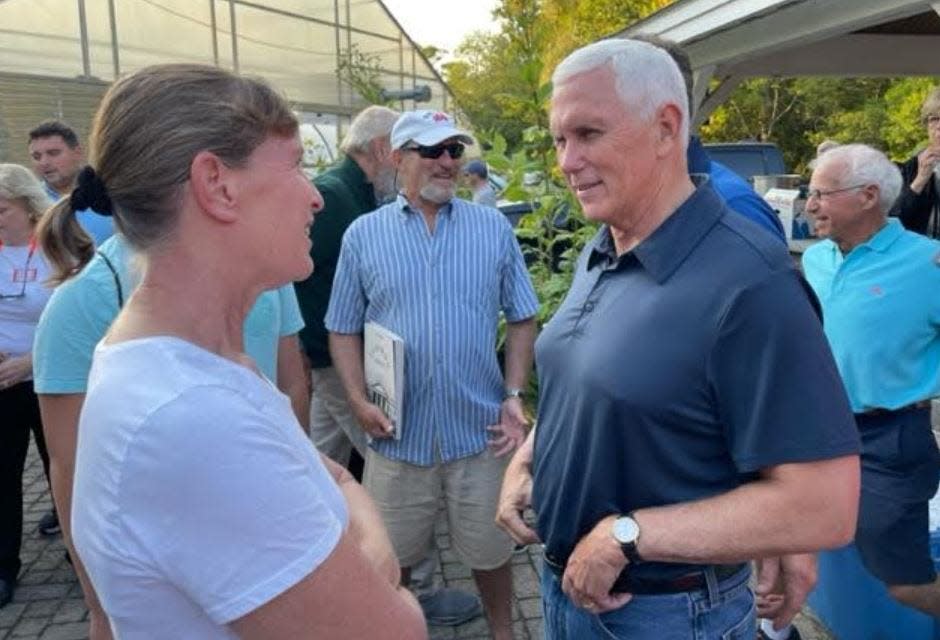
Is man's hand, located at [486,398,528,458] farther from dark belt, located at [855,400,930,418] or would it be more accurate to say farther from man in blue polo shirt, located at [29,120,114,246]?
man in blue polo shirt, located at [29,120,114,246]

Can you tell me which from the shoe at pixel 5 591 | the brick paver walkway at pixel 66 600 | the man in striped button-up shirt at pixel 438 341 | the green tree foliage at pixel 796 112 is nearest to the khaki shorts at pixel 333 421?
the man in striped button-up shirt at pixel 438 341

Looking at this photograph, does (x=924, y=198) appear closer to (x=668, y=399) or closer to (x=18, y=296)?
(x=668, y=399)

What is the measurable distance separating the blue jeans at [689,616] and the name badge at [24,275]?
3271 millimetres

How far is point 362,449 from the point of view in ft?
11.7

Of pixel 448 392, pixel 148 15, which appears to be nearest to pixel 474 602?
pixel 448 392

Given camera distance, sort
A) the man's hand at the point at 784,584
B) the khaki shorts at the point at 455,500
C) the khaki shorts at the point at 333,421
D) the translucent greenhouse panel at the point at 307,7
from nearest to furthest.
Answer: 1. the man's hand at the point at 784,584
2. the khaki shorts at the point at 455,500
3. the khaki shorts at the point at 333,421
4. the translucent greenhouse panel at the point at 307,7

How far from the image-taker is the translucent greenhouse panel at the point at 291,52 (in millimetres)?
16078

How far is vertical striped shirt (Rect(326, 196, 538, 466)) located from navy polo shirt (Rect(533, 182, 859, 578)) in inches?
44.9

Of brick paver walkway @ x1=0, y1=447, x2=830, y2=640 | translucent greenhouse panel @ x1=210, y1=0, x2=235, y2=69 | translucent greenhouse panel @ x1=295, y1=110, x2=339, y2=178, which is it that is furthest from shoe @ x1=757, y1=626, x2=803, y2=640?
translucent greenhouse panel @ x1=210, y1=0, x2=235, y2=69

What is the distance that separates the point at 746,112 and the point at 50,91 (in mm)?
17591

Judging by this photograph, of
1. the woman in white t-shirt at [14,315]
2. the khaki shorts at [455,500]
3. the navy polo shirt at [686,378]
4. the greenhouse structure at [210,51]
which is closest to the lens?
the navy polo shirt at [686,378]

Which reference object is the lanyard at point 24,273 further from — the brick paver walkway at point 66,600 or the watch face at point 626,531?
the watch face at point 626,531

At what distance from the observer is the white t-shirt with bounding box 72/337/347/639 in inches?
36.1

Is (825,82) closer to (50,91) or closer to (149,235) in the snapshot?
(50,91)
